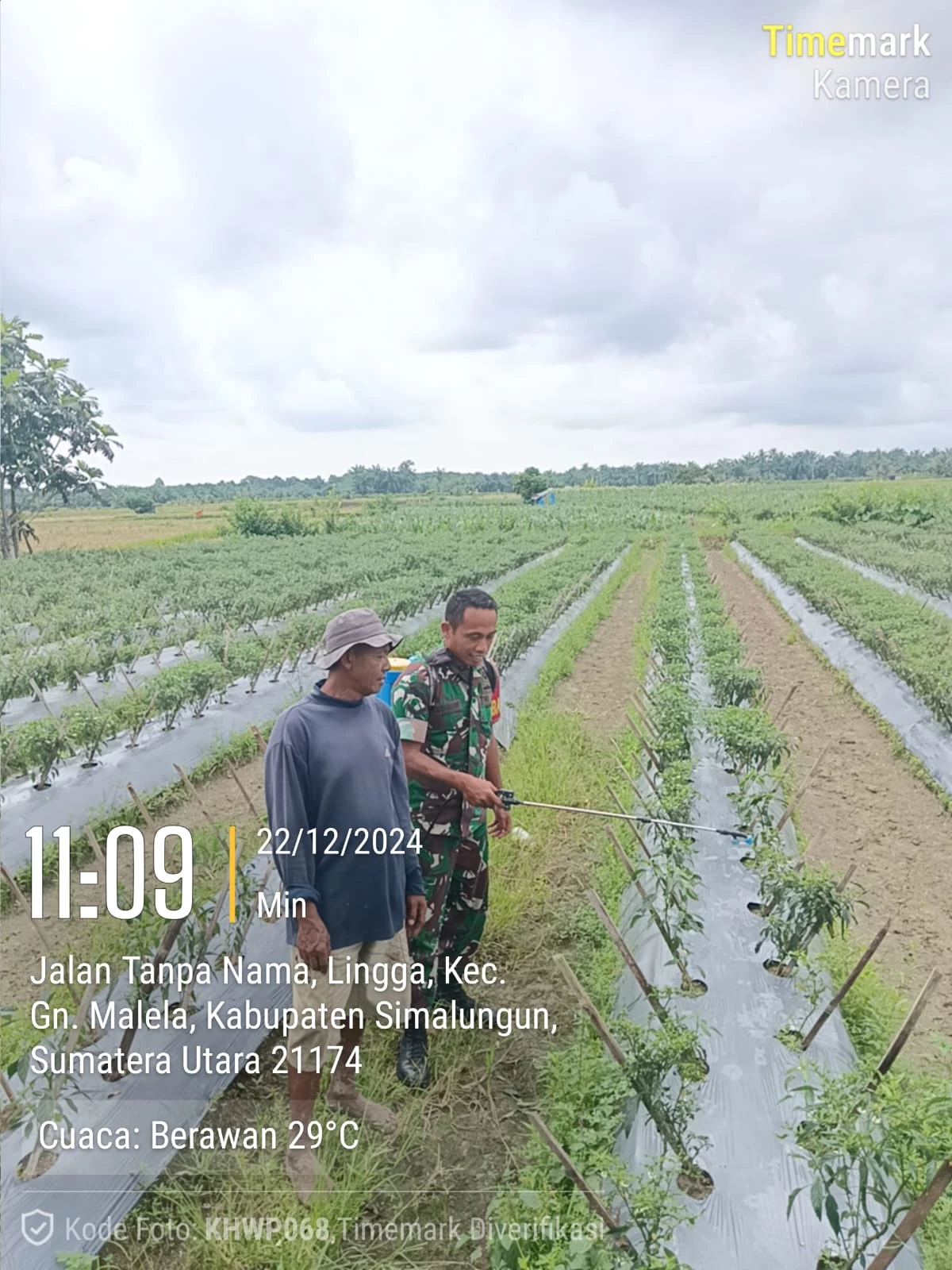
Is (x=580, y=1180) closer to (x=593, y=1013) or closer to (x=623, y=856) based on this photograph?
(x=593, y=1013)

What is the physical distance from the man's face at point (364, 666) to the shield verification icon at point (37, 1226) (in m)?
1.68

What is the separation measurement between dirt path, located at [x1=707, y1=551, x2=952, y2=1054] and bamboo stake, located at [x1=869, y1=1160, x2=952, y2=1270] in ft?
5.20

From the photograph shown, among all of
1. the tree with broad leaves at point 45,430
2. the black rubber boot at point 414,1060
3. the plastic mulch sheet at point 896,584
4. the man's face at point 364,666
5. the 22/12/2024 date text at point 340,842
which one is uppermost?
the tree with broad leaves at point 45,430

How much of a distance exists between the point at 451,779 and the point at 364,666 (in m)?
0.64

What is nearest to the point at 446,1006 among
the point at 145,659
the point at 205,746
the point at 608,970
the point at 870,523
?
the point at 608,970

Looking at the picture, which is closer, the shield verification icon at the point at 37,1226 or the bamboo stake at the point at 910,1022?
the bamboo stake at the point at 910,1022

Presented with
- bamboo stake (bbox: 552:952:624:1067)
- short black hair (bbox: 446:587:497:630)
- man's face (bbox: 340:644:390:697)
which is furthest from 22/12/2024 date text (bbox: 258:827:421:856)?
short black hair (bbox: 446:587:497:630)

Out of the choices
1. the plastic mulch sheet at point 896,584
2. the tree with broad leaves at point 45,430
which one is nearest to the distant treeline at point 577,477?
the tree with broad leaves at point 45,430

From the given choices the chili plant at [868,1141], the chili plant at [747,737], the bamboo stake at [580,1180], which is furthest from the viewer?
the chili plant at [747,737]

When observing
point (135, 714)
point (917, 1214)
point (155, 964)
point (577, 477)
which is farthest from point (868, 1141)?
point (577, 477)

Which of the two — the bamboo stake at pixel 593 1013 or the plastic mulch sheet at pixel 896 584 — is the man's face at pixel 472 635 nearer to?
the bamboo stake at pixel 593 1013

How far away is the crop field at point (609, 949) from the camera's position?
2234mm

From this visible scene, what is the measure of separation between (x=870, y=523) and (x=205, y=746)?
2339 centimetres

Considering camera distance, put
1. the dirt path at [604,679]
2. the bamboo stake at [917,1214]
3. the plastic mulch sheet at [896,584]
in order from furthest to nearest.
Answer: the plastic mulch sheet at [896,584], the dirt path at [604,679], the bamboo stake at [917,1214]
